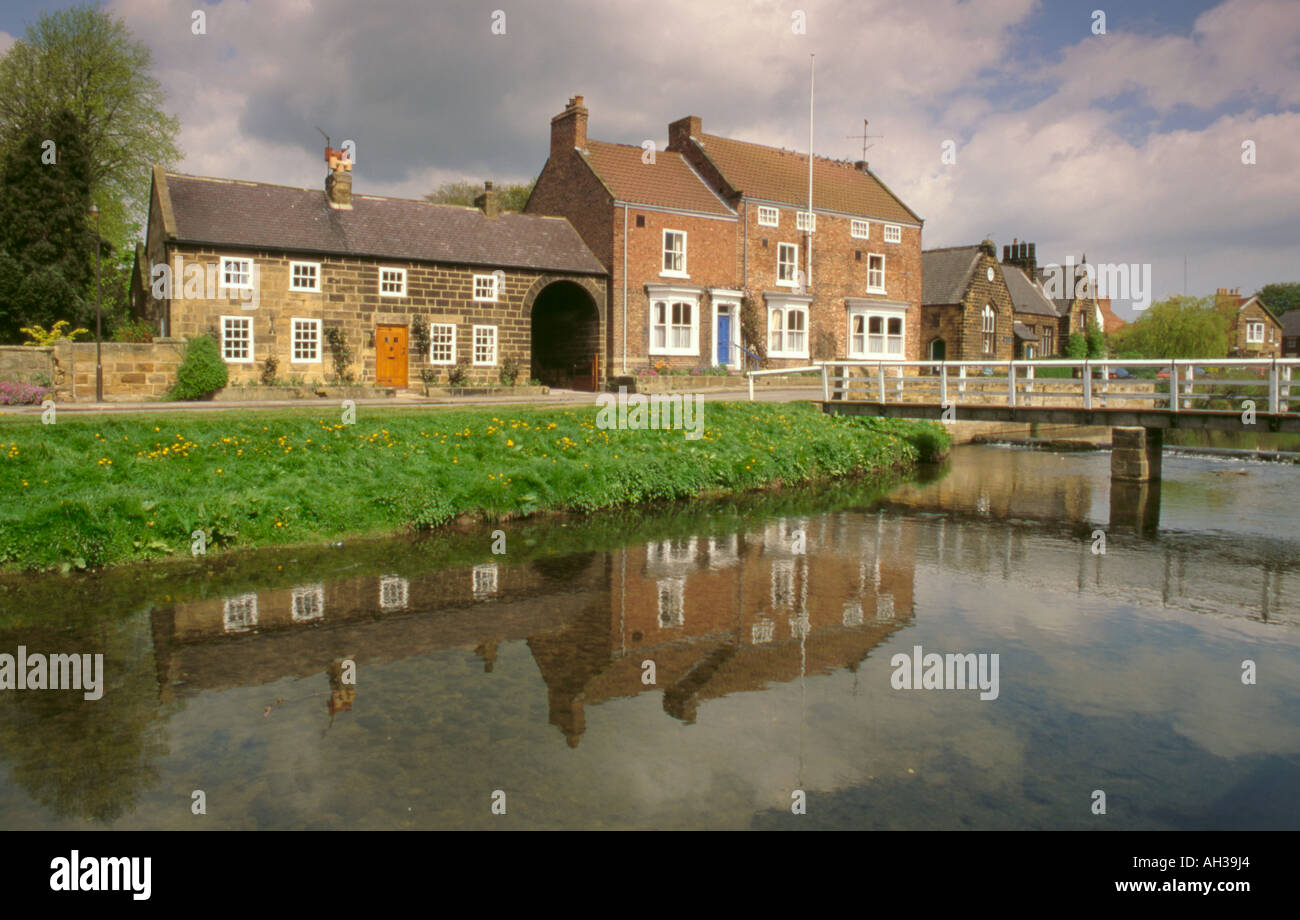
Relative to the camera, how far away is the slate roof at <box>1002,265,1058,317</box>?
63375mm

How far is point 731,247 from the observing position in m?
38.8

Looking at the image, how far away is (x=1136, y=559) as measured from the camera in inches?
567

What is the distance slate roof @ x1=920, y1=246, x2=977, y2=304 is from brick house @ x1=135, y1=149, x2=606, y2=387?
2624 centimetres

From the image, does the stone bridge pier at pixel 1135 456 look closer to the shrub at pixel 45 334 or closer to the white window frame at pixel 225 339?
the white window frame at pixel 225 339

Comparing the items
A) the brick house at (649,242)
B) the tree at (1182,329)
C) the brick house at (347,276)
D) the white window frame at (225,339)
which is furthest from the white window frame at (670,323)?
the tree at (1182,329)

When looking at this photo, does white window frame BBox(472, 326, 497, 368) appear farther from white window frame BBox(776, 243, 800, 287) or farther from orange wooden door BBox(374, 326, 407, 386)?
white window frame BBox(776, 243, 800, 287)

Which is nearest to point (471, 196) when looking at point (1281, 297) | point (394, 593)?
point (394, 593)

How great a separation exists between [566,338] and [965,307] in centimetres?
2600

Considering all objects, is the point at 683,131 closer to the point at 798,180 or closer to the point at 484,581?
the point at 798,180

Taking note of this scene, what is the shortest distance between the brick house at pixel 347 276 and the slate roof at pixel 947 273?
26.2 meters
